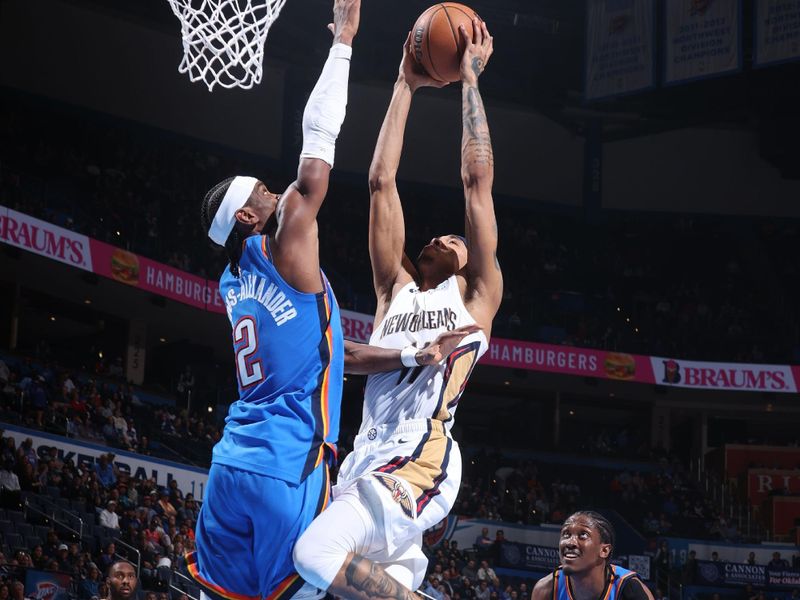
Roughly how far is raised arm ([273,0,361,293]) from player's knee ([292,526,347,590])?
895 millimetres

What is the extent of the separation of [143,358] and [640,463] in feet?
40.5

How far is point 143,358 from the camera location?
24.4m

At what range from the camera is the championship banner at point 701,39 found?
71.1 feet

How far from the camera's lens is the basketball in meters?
5.39

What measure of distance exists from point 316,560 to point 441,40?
280 cm

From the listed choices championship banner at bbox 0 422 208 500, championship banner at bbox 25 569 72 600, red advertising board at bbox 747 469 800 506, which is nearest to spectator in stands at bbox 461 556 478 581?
championship banner at bbox 0 422 208 500

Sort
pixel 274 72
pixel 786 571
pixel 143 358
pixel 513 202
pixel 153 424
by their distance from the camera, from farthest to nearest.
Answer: pixel 513 202
pixel 274 72
pixel 143 358
pixel 786 571
pixel 153 424

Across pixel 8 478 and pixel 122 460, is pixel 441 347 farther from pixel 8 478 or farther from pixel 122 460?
pixel 122 460

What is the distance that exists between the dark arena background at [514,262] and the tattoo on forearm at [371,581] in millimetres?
11337

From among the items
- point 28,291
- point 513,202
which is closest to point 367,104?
point 513,202

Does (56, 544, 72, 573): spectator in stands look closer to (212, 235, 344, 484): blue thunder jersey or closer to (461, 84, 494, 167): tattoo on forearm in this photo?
(461, 84, 494, 167): tattoo on forearm

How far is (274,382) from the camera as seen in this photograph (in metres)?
3.92

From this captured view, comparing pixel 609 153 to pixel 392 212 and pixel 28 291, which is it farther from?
pixel 392 212

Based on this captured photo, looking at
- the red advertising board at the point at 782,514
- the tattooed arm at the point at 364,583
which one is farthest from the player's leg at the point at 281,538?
the red advertising board at the point at 782,514
